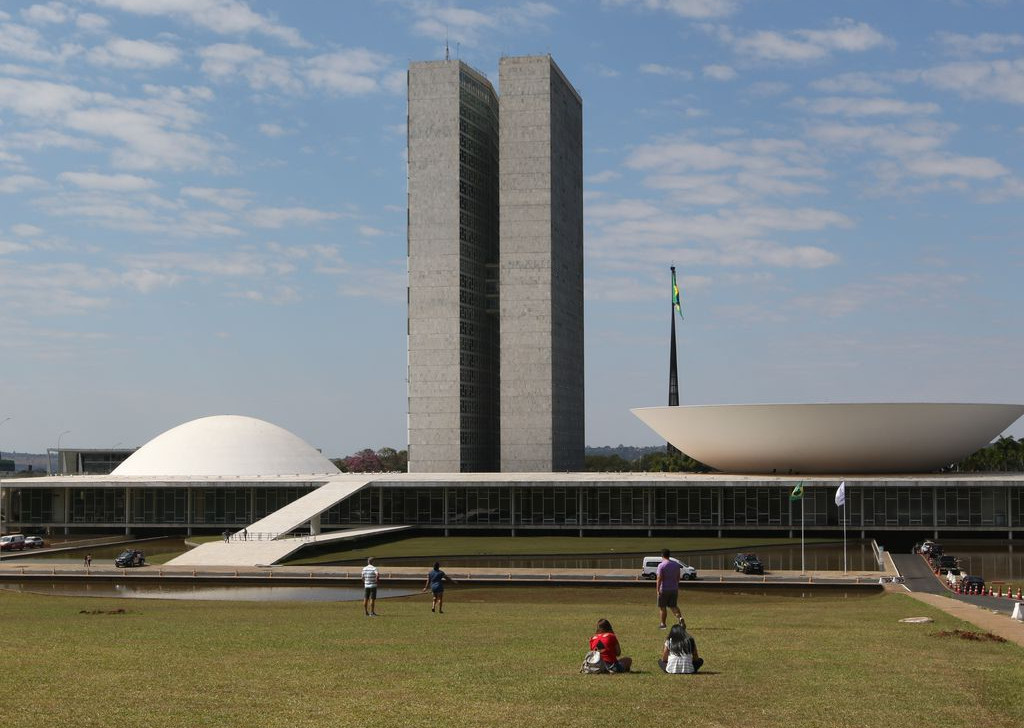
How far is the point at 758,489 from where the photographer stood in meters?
84.8

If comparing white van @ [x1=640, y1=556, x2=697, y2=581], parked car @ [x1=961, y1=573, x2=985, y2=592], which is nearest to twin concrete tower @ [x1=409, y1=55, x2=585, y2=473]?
white van @ [x1=640, y1=556, x2=697, y2=581]

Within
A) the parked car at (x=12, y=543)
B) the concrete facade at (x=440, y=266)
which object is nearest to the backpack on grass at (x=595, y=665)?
the parked car at (x=12, y=543)

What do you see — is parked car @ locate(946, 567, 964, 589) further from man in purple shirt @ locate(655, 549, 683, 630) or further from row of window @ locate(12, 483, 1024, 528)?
man in purple shirt @ locate(655, 549, 683, 630)

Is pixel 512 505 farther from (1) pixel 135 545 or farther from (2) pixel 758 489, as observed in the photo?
(1) pixel 135 545

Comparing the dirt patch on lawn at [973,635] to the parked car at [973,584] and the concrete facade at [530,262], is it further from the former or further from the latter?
the concrete facade at [530,262]

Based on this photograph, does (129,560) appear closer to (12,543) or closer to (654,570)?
(12,543)

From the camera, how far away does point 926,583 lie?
50.1 m

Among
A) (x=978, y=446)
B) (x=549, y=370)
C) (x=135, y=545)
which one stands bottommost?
(x=135, y=545)

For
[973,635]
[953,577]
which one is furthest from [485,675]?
[953,577]

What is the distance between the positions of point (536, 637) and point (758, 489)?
2397 inches

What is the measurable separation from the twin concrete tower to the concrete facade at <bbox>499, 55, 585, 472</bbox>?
0.37ft

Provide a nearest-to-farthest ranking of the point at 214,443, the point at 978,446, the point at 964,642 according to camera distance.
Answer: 1. the point at 964,642
2. the point at 978,446
3. the point at 214,443

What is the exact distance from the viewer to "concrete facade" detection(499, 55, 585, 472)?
125625 mm

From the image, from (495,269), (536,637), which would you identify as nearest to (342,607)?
(536,637)
